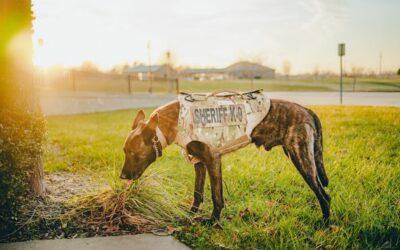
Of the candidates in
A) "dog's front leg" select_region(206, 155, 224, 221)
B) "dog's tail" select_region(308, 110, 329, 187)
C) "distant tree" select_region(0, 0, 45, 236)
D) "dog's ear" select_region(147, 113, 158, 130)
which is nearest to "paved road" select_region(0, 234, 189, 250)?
"distant tree" select_region(0, 0, 45, 236)

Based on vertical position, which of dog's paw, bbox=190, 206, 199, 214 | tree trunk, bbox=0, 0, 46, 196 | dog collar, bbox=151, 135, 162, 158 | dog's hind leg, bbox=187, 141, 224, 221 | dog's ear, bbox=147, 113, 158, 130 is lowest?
dog's paw, bbox=190, 206, 199, 214

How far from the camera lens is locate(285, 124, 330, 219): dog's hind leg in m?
3.55

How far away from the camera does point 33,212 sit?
3.97 meters

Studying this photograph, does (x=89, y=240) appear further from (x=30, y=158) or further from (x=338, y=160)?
(x=338, y=160)

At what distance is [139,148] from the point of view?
3.57m

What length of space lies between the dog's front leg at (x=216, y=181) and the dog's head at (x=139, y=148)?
582 mm

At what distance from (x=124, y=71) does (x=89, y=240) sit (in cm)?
10395

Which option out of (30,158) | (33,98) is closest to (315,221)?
(30,158)

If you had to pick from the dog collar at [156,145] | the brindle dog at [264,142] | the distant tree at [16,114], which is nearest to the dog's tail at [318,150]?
the brindle dog at [264,142]

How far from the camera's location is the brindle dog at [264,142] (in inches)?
140

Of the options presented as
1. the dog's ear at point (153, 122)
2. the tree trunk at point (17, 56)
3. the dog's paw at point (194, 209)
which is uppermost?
the tree trunk at point (17, 56)

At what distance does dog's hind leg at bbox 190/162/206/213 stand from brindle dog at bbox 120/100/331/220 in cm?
37

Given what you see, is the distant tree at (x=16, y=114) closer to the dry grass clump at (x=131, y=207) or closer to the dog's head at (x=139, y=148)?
the dry grass clump at (x=131, y=207)

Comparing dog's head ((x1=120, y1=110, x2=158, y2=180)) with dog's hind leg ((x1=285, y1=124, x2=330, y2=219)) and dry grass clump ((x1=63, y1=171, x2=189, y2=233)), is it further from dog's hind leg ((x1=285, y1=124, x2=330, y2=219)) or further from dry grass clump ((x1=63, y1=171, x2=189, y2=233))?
dog's hind leg ((x1=285, y1=124, x2=330, y2=219))
